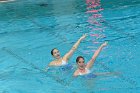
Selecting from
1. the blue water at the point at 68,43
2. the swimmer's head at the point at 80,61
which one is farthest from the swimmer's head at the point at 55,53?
the swimmer's head at the point at 80,61

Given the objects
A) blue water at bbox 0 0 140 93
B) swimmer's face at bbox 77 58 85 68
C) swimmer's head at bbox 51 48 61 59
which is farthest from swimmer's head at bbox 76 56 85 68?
swimmer's head at bbox 51 48 61 59

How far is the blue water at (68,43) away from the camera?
716cm

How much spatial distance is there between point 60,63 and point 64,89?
1348 mm

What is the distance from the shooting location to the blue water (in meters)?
7.16

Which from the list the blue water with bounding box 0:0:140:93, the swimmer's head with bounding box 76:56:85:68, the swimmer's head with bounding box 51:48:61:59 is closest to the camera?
the swimmer's head with bounding box 76:56:85:68

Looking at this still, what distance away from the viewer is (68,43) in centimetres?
1022

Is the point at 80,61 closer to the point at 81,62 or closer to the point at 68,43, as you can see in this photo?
the point at 81,62

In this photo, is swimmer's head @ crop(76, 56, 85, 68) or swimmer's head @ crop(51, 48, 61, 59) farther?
swimmer's head @ crop(51, 48, 61, 59)

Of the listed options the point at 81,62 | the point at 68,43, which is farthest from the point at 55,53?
the point at 68,43

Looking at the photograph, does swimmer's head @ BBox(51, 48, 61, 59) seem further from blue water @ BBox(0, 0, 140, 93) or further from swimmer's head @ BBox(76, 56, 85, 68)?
swimmer's head @ BBox(76, 56, 85, 68)

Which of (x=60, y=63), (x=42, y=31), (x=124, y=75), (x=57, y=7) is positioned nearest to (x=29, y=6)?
(x=57, y=7)

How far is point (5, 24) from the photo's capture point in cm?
1381

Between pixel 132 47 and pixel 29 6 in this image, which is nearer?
pixel 132 47

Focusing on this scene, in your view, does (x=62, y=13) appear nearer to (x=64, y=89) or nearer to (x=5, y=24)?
(x=5, y=24)
